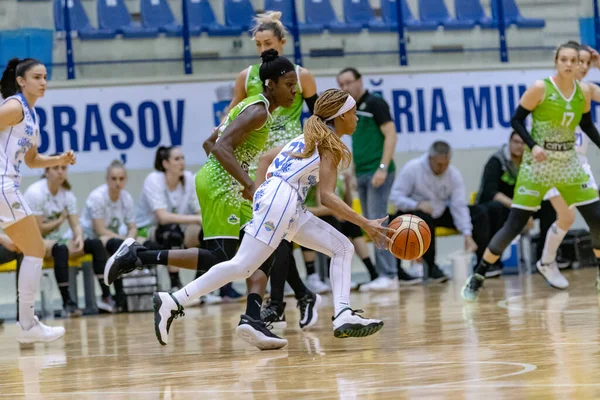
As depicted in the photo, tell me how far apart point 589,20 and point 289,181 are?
963 cm

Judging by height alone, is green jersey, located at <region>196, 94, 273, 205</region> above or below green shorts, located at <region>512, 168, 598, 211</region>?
above

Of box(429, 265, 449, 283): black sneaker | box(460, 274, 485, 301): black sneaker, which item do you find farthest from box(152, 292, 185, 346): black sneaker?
box(429, 265, 449, 283): black sneaker

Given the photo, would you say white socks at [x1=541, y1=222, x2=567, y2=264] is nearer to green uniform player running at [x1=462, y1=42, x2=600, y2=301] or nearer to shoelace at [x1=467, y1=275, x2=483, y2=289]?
green uniform player running at [x1=462, y1=42, x2=600, y2=301]

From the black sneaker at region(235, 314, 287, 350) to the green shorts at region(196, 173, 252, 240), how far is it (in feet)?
1.78

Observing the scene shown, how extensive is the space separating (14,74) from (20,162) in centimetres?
59

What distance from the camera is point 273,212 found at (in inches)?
219

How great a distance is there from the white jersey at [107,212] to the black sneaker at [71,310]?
806mm

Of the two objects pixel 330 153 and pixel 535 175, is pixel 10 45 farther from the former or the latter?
pixel 330 153

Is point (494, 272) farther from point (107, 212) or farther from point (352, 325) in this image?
point (352, 325)

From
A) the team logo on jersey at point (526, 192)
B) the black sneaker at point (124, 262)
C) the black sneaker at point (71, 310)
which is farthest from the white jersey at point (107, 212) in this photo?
the black sneaker at point (124, 262)

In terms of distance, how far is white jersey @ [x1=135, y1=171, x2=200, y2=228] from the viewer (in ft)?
34.4

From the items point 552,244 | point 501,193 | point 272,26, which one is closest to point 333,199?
point 272,26

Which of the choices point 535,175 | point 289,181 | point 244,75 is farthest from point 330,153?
point 535,175

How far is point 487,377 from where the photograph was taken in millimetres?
4273
